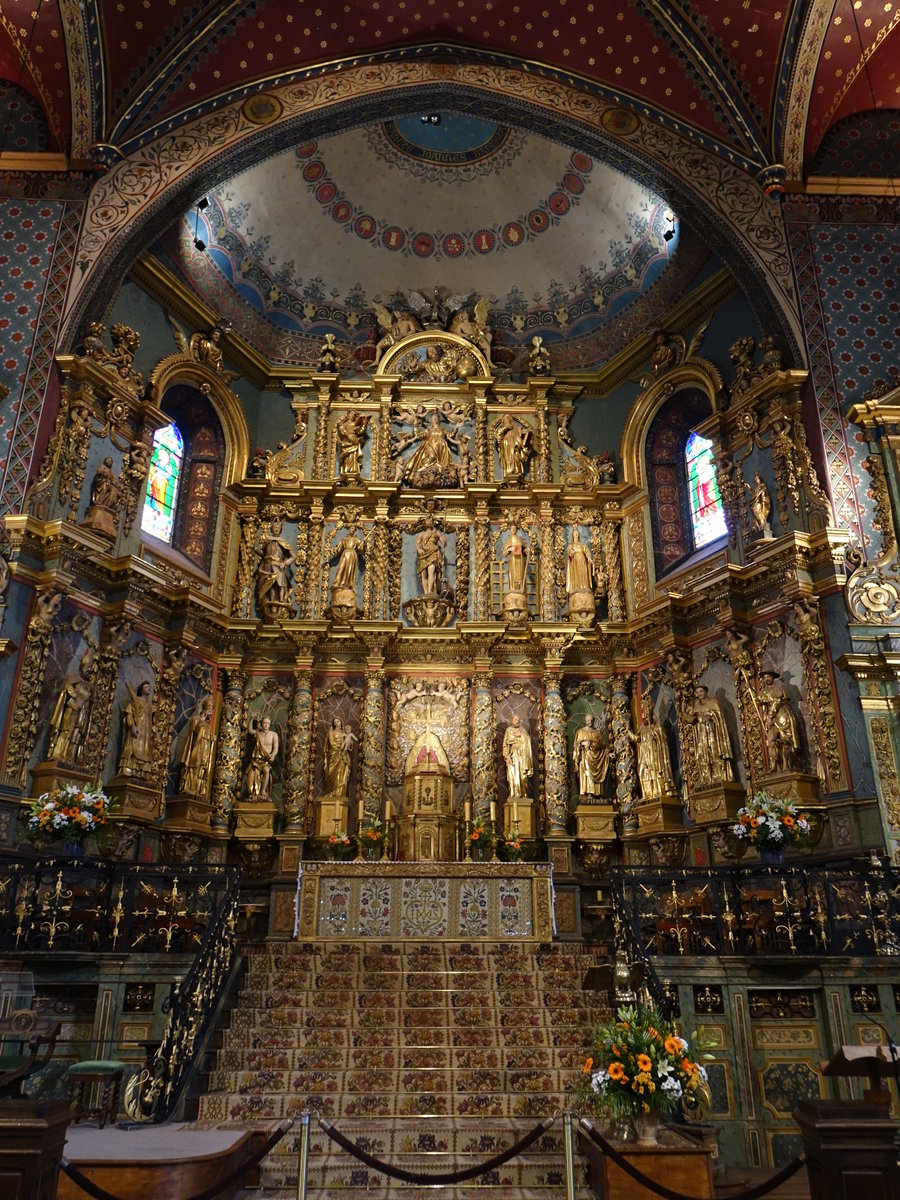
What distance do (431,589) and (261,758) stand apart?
464 centimetres

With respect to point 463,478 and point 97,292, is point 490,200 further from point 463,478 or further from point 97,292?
point 97,292

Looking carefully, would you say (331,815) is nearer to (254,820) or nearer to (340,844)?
(340,844)

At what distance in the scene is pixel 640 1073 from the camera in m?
6.90

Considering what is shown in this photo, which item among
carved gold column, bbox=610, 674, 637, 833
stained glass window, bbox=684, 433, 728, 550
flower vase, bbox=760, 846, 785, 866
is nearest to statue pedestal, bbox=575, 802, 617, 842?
carved gold column, bbox=610, 674, 637, 833

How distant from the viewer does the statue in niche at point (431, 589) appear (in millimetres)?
18047

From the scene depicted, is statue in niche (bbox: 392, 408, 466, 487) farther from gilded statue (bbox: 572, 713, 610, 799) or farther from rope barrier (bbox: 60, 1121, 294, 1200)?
rope barrier (bbox: 60, 1121, 294, 1200)

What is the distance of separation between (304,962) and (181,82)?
49.2ft

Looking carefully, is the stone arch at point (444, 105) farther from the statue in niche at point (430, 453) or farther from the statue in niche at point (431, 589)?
the statue in niche at point (431, 589)

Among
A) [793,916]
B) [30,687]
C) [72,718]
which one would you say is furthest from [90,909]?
[793,916]

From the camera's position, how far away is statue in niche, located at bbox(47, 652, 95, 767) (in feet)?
43.2

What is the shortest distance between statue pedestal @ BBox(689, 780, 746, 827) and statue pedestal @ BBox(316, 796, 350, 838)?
19.9 ft

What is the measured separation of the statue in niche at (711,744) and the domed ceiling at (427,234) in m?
9.02

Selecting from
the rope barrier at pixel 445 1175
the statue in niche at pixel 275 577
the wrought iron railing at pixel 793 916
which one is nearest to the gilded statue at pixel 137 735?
the statue in niche at pixel 275 577

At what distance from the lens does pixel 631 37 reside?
1644 centimetres
